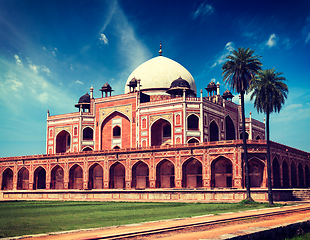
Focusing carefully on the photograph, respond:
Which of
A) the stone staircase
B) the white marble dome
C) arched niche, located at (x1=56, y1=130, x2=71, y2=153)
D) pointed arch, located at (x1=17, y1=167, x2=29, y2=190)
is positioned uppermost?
the white marble dome

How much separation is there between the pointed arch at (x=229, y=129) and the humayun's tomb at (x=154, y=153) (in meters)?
0.15

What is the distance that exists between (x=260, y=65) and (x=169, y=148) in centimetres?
1367

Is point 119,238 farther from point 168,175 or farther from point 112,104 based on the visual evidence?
point 112,104

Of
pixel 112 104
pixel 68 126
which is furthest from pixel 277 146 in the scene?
pixel 68 126

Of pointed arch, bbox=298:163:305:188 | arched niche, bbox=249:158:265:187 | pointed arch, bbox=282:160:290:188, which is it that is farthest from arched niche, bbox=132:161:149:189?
pointed arch, bbox=298:163:305:188

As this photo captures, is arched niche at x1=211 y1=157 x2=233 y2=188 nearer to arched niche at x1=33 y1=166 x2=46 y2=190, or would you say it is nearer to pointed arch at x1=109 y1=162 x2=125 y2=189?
pointed arch at x1=109 y1=162 x2=125 y2=189

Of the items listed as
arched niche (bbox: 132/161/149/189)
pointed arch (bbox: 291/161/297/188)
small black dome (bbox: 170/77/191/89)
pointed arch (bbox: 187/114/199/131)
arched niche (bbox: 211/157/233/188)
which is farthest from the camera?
small black dome (bbox: 170/77/191/89)

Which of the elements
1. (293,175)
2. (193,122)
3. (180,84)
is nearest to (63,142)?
(180,84)

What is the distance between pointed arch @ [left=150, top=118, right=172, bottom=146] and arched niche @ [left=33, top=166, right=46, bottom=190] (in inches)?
637

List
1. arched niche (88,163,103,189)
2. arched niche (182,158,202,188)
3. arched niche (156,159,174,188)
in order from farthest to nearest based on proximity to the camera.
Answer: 1. arched niche (88,163,103,189)
2. arched niche (156,159,174,188)
3. arched niche (182,158,202,188)

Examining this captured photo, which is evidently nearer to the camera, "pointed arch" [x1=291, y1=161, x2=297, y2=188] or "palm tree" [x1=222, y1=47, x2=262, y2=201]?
"palm tree" [x1=222, y1=47, x2=262, y2=201]

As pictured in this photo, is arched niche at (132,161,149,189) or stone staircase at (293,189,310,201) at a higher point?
arched niche at (132,161,149,189)

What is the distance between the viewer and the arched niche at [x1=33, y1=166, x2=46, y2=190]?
50.1 meters

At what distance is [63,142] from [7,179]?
9776mm
